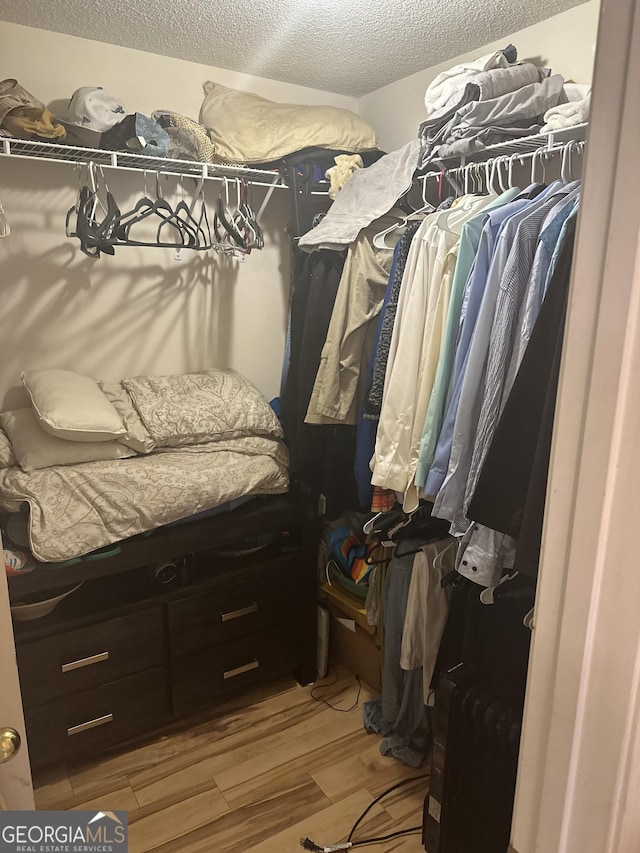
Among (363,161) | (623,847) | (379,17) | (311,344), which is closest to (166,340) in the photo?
(311,344)

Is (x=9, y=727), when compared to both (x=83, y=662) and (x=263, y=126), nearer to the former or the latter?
(x=83, y=662)

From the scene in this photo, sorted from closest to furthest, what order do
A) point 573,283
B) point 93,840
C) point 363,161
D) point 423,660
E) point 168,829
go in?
point 573,283, point 93,840, point 168,829, point 423,660, point 363,161

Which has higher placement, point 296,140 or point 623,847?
point 296,140

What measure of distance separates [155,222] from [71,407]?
81cm

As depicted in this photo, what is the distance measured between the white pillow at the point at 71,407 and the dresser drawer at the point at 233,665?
0.82 m

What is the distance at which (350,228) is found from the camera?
1956 mm

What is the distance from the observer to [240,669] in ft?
7.32

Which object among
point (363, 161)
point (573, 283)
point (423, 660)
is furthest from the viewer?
point (363, 161)

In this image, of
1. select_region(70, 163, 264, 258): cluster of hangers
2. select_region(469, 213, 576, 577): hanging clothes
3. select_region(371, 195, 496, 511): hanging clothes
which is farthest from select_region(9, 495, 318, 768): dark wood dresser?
select_region(469, 213, 576, 577): hanging clothes

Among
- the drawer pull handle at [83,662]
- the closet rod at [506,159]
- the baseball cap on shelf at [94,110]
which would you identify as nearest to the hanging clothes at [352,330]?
the closet rod at [506,159]

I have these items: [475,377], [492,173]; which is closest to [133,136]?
[492,173]

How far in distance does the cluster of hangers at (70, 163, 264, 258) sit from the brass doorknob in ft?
4.71

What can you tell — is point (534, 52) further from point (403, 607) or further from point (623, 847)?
point (623, 847)

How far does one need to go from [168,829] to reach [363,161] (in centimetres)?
234
